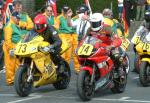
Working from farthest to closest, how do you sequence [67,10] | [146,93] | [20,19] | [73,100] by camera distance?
[67,10] → [20,19] → [146,93] → [73,100]

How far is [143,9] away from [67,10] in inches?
432

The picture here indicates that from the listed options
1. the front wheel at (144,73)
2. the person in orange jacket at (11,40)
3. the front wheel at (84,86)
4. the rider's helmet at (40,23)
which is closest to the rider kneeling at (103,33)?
the front wheel at (84,86)

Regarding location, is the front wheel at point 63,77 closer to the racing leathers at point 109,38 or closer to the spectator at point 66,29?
the racing leathers at point 109,38

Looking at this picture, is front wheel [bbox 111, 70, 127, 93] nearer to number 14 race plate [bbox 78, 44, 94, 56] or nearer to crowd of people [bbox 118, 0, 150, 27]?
number 14 race plate [bbox 78, 44, 94, 56]

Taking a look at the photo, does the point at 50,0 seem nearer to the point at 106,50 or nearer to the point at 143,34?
the point at 143,34

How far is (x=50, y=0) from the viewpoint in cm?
2036

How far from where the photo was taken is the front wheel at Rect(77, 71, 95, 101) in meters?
12.2

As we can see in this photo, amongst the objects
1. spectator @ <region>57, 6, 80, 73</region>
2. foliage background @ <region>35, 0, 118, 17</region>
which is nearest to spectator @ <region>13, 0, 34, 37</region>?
spectator @ <region>57, 6, 80, 73</region>

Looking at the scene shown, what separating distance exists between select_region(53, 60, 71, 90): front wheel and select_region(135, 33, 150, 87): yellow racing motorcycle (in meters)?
1.64

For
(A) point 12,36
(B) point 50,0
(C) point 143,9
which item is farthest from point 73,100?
(C) point 143,9

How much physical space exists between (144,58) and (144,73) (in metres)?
0.39

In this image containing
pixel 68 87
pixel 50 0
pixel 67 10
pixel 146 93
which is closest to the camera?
pixel 146 93

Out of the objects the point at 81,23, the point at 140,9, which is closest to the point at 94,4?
the point at 140,9

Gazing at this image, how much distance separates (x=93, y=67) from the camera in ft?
41.5
